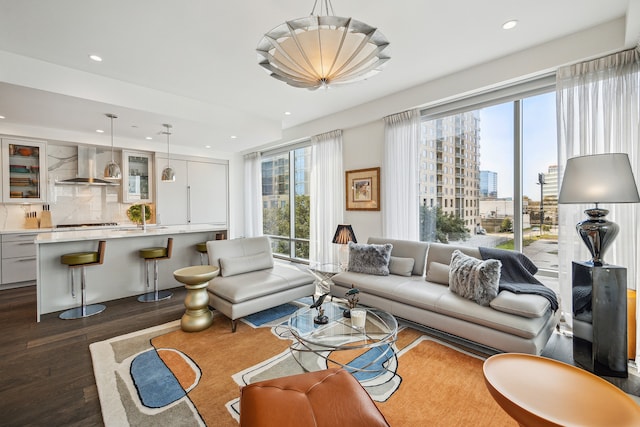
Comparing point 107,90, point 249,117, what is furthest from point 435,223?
point 107,90

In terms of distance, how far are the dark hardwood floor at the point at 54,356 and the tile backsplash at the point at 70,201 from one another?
174 cm

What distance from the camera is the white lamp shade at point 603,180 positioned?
7.02ft

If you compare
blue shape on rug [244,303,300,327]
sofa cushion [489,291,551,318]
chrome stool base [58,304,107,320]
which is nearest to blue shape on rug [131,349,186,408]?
blue shape on rug [244,303,300,327]

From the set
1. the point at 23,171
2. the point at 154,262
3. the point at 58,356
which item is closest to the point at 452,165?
the point at 154,262

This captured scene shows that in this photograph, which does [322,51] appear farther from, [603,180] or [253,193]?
[253,193]

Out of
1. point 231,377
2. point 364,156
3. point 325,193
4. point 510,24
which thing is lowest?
point 231,377

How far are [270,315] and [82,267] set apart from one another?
8.18 feet

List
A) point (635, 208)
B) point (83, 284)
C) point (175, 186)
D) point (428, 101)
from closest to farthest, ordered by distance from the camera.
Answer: point (635, 208) < point (83, 284) < point (428, 101) < point (175, 186)

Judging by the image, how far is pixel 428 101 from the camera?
398 centimetres

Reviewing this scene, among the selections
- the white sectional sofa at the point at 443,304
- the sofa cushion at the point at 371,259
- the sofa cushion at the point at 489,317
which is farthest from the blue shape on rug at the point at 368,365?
the sofa cushion at the point at 371,259

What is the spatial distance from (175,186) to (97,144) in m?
1.64

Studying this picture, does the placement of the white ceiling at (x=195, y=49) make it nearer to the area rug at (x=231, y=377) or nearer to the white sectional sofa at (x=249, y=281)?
the white sectional sofa at (x=249, y=281)

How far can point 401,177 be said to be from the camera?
14.3 feet

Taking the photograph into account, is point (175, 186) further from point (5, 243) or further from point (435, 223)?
point (435, 223)
